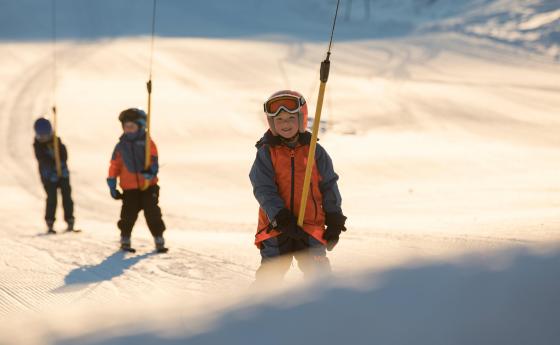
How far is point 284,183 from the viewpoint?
12.9 ft

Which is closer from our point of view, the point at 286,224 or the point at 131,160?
the point at 286,224

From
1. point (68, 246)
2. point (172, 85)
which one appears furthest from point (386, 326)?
point (172, 85)

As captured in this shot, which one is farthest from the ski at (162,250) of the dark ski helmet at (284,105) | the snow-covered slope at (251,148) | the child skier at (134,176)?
the dark ski helmet at (284,105)

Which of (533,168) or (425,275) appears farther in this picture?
(533,168)

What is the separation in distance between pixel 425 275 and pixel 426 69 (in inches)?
1031

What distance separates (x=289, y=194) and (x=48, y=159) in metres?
5.10

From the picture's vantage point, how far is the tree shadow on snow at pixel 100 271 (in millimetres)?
5336

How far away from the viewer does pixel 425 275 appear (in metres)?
1.64

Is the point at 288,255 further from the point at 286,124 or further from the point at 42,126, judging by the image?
the point at 42,126

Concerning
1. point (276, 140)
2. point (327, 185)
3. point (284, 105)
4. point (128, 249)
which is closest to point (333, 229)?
point (327, 185)

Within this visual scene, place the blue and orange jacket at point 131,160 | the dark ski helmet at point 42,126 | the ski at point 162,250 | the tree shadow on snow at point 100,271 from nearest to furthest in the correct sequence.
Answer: the tree shadow on snow at point 100,271 < the blue and orange jacket at point 131,160 < the ski at point 162,250 < the dark ski helmet at point 42,126

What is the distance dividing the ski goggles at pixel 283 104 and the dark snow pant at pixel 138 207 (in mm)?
3133

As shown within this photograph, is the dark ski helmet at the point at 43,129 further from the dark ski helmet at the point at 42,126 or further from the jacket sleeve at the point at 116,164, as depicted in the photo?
the jacket sleeve at the point at 116,164

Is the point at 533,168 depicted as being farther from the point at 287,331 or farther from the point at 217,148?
the point at 287,331
